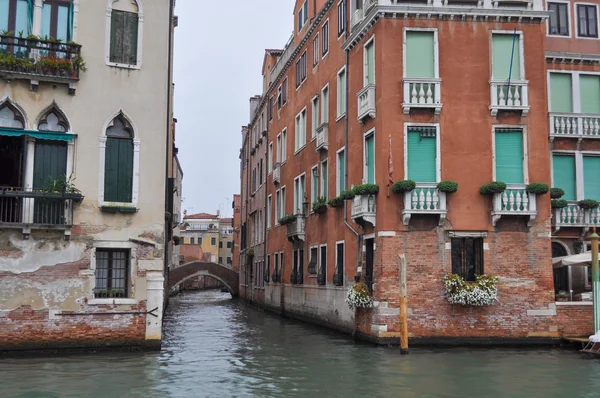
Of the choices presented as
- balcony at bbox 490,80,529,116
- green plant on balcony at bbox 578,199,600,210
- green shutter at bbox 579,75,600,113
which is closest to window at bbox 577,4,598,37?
green shutter at bbox 579,75,600,113

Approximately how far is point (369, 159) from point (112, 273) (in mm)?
6789

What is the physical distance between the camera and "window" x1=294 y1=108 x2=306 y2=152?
80.2 feet

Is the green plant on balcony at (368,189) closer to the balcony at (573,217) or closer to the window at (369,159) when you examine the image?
the window at (369,159)

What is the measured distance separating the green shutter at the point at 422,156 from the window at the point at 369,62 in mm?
1827

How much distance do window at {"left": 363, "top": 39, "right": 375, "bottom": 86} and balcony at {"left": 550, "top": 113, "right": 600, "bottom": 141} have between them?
16.7 ft

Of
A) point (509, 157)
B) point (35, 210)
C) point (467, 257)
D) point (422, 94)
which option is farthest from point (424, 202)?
point (35, 210)

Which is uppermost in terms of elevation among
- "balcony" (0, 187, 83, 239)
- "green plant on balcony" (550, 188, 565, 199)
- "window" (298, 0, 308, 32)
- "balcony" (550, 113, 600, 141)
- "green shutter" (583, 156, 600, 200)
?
"window" (298, 0, 308, 32)

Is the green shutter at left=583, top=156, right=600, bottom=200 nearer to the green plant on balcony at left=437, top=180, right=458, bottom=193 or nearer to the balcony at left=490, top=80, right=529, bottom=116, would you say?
the balcony at left=490, top=80, right=529, bottom=116

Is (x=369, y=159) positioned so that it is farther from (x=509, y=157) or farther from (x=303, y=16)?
(x=303, y=16)

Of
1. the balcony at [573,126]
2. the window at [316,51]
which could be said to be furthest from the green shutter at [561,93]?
the window at [316,51]

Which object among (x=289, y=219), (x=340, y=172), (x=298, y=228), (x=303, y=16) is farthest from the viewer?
(x=303, y=16)

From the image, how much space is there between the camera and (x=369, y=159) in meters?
17.1

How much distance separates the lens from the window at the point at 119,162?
45.5 ft

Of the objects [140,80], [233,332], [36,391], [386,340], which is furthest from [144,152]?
[233,332]
